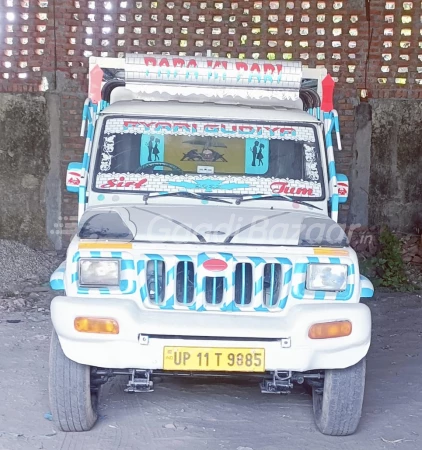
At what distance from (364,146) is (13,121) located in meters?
4.21

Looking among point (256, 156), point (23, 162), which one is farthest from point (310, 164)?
point (23, 162)

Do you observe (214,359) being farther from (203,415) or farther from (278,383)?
(203,415)

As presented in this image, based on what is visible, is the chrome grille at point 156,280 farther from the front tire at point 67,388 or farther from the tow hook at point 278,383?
the tow hook at point 278,383

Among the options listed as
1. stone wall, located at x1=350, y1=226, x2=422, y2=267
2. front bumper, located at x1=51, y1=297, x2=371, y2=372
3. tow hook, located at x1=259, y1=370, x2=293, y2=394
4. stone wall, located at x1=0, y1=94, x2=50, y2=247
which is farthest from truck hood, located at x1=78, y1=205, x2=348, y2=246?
stone wall, located at x1=0, y1=94, x2=50, y2=247

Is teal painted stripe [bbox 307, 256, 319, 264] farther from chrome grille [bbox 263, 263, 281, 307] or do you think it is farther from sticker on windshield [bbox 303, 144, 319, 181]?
sticker on windshield [bbox 303, 144, 319, 181]

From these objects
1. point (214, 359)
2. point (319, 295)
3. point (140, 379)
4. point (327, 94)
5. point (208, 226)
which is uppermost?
point (327, 94)

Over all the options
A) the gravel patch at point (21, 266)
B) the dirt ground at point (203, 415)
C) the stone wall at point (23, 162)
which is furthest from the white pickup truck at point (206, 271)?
the stone wall at point (23, 162)

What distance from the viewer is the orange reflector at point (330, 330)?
3.50 m

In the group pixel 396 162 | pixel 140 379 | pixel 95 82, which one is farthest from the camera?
pixel 396 162

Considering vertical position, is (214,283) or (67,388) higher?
(214,283)

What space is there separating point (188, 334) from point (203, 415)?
0.93m

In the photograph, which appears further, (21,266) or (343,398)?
(21,266)

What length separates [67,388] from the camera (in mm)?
3664

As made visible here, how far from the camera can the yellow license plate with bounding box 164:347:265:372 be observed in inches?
136
